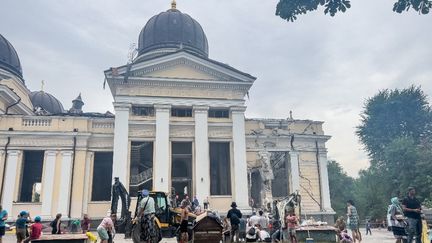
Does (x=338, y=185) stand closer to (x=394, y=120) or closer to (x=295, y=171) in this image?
(x=394, y=120)

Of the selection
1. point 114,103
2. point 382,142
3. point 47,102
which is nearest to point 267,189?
point 114,103

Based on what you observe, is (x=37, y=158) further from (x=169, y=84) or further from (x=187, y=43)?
(x=187, y=43)

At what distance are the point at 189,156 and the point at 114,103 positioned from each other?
6.50 metres

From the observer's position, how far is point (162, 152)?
24.3 m

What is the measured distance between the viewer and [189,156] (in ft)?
85.6

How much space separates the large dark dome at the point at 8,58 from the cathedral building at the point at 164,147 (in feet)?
6.44

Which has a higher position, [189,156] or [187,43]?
[187,43]

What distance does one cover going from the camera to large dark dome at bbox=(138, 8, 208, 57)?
1223 inches

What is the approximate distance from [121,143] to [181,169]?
599cm

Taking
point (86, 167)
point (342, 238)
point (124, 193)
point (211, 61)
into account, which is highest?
point (211, 61)

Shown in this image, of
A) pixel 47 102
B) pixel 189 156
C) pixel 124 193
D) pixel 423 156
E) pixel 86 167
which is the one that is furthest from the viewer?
pixel 47 102

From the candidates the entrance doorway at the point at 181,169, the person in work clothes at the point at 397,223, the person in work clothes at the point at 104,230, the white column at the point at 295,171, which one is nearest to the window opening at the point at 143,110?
the entrance doorway at the point at 181,169

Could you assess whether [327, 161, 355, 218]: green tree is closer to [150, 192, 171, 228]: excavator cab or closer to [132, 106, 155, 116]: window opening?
[132, 106, 155, 116]: window opening

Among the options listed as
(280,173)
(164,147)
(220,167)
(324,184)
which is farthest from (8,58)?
(324,184)
